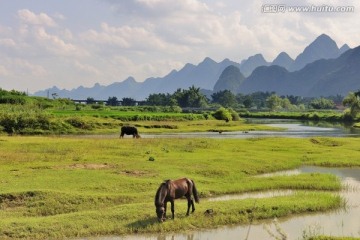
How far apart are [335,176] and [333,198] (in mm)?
6881

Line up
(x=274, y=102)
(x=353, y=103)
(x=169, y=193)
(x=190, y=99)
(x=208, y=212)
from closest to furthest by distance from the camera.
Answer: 1. (x=169, y=193)
2. (x=208, y=212)
3. (x=353, y=103)
4. (x=190, y=99)
5. (x=274, y=102)

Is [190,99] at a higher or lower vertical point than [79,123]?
higher

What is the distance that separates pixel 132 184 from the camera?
22.1 metres

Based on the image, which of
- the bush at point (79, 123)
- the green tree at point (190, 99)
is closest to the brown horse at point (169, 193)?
the bush at point (79, 123)

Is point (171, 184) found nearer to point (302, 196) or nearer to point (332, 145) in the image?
point (302, 196)

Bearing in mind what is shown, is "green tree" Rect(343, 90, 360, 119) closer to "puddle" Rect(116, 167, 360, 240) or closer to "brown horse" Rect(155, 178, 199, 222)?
"puddle" Rect(116, 167, 360, 240)

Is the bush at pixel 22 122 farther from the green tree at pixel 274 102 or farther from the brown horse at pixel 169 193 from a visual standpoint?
the green tree at pixel 274 102

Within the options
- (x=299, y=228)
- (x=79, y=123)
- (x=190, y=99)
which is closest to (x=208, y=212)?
(x=299, y=228)

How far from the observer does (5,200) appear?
18516 millimetres

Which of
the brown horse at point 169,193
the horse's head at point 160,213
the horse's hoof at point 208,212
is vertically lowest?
the horse's hoof at point 208,212

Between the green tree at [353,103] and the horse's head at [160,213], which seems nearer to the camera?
the horse's head at [160,213]

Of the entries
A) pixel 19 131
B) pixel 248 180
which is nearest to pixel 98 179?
pixel 248 180

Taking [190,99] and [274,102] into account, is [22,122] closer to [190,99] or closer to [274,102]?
[190,99]

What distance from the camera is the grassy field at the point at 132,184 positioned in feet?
52.7
